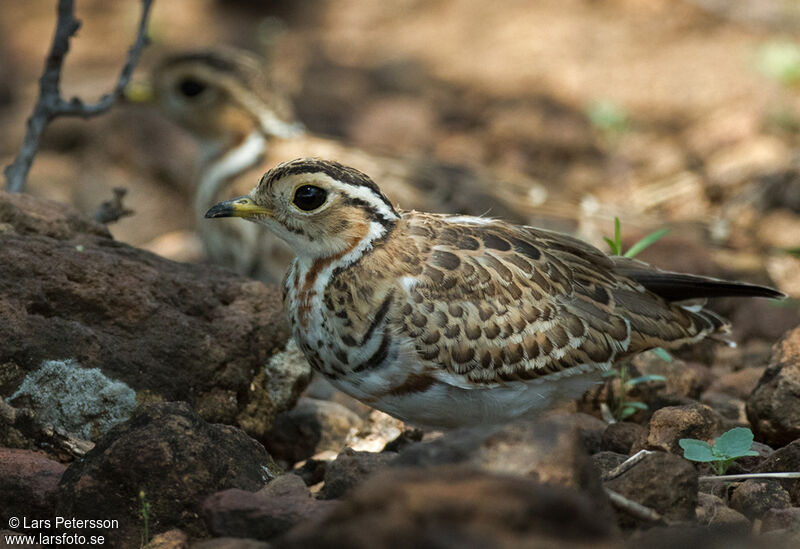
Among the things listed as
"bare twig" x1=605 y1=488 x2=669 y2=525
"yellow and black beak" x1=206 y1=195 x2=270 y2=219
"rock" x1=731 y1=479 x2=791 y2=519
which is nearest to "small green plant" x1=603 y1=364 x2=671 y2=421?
"rock" x1=731 y1=479 x2=791 y2=519

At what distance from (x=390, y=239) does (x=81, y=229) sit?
1.66 metres

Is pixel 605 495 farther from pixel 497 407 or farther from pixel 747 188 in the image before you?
pixel 747 188

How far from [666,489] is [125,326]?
96.9 inches

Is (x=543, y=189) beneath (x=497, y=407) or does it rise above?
above

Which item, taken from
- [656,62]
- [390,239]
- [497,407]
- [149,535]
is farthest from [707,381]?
[656,62]

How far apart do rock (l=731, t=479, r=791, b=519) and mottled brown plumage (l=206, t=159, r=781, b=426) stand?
837 millimetres

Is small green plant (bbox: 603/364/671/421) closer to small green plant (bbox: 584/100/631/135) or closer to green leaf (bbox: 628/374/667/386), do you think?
green leaf (bbox: 628/374/667/386)

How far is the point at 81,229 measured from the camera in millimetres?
5008

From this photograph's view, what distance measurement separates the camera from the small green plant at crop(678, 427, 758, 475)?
12.5 ft

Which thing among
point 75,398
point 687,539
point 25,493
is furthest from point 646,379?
point 25,493

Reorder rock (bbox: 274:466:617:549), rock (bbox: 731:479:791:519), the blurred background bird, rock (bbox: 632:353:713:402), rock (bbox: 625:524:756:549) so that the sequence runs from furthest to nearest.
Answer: the blurred background bird < rock (bbox: 632:353:713:402) < rock (bbox: 731:479:791:519) < rock (bbox: 625:524:756:549) < rock (bbox: 274:466:617:549)

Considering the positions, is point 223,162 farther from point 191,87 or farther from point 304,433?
point 304,433

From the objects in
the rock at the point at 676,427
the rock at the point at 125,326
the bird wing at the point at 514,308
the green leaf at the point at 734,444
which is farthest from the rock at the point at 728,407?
the rock at the point at 125,326

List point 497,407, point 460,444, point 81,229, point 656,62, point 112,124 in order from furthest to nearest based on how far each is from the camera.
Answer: point 656,62
point 112,124
point 81,229
point 497,407
point 460,444
